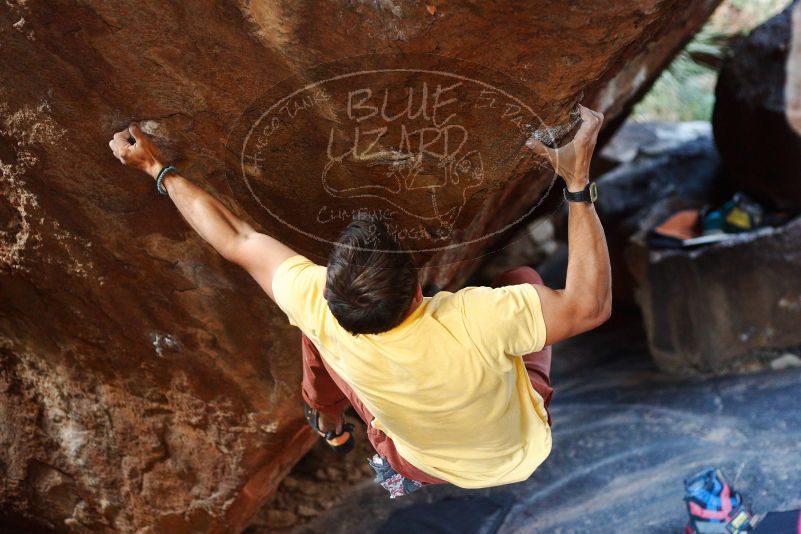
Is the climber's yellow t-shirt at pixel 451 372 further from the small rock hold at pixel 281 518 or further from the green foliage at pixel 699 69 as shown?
the green foliage at pixel 699 69

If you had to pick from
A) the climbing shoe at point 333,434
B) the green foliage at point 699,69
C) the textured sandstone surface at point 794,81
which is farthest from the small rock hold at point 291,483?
the green foliage at point 699,69

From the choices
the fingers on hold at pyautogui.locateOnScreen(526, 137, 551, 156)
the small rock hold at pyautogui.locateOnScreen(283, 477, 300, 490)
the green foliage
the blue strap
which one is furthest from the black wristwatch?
the green foliage

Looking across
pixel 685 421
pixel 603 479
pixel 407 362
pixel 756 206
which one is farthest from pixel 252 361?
pixel 756 206

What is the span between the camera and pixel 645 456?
327 centimetres

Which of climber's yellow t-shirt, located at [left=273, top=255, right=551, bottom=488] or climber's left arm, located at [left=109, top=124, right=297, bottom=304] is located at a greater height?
climber's left arm, located at [left=109, top=124, right=297, bottom=304]

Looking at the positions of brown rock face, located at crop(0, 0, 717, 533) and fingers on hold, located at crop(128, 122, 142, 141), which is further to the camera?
fingers on hold, located at crop(128, 122, 142, 141)

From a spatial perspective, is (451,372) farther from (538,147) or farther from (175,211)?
(175,211)

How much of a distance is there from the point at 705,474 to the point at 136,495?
2069mm

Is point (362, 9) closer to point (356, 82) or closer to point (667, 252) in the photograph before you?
point (356, 82)

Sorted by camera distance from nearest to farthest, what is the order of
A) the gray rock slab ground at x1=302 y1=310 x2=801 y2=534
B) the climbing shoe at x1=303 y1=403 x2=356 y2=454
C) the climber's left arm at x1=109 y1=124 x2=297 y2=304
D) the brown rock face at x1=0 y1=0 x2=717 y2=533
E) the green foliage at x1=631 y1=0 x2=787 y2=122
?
the brown rock face at x1=0 y1=0 x2=717 y2=533
the climber's left arm at x1=109 y1=124 x2=297 y2=304
the climbing shoe at x1=303 y1=403 x2=356 y2=454
the gray rock slab ground at x1=302 y1=310 x2=801 y2=534
the green foliage at x1=631 y1=0 x2=787 y2=122

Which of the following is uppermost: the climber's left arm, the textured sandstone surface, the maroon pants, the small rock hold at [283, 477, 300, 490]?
the climber's left arm

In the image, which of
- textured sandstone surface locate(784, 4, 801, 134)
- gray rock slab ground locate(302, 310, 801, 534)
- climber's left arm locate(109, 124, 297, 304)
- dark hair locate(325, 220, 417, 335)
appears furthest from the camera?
textured sandstone surface locate(784, 4, 801, 134)

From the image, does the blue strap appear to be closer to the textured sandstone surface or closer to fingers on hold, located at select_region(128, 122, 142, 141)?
fingers on hold, located at select_region(128, 122, 142, 141)

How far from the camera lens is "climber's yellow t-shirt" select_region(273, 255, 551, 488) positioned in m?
1.62
